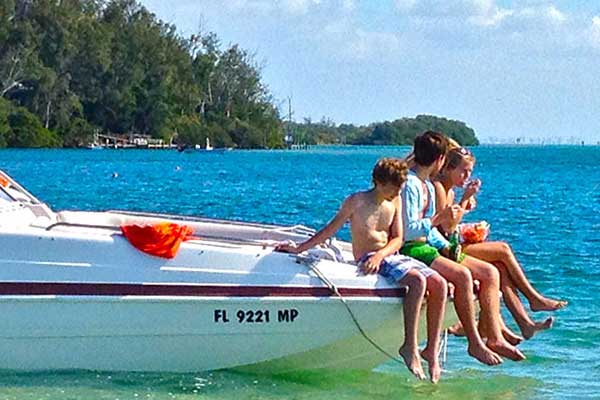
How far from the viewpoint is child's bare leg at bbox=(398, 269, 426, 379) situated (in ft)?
29.2

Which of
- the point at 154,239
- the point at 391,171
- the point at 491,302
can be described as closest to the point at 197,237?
the point at 154,239

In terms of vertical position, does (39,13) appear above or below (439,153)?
above

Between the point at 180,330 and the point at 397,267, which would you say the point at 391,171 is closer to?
the point at 397,267

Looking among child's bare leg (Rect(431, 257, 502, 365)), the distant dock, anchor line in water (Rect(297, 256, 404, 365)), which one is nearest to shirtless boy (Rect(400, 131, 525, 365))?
child's bare leg (Rect(431, 257, 502, 365))

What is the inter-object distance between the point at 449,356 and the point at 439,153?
10.2 feet

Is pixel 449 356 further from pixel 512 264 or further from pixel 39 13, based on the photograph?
pixel 39 13

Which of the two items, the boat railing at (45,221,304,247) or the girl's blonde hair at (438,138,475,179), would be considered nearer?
the boat railing at (45,221,304,247)

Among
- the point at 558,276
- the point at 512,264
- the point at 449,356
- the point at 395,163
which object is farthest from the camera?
the point at 558,276

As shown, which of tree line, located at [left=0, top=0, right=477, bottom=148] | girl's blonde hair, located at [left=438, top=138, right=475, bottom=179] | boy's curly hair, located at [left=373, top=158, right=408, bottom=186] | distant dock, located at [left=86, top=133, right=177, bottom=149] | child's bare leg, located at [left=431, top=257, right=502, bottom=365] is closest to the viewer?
boy's curly hair, located at [left=373, top=158, right=408, bottom=186]

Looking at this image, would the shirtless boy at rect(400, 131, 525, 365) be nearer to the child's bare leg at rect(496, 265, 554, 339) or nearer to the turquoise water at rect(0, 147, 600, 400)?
the child's bare leg at rect(496, 265, 554, 339)

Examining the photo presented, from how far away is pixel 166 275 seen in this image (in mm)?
8922

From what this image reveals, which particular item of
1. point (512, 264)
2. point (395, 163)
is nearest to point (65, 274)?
point (395, 163)

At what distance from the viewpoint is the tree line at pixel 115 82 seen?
105 metres

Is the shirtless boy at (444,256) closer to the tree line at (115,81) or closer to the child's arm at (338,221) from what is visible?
the child's arm at (338,221)
